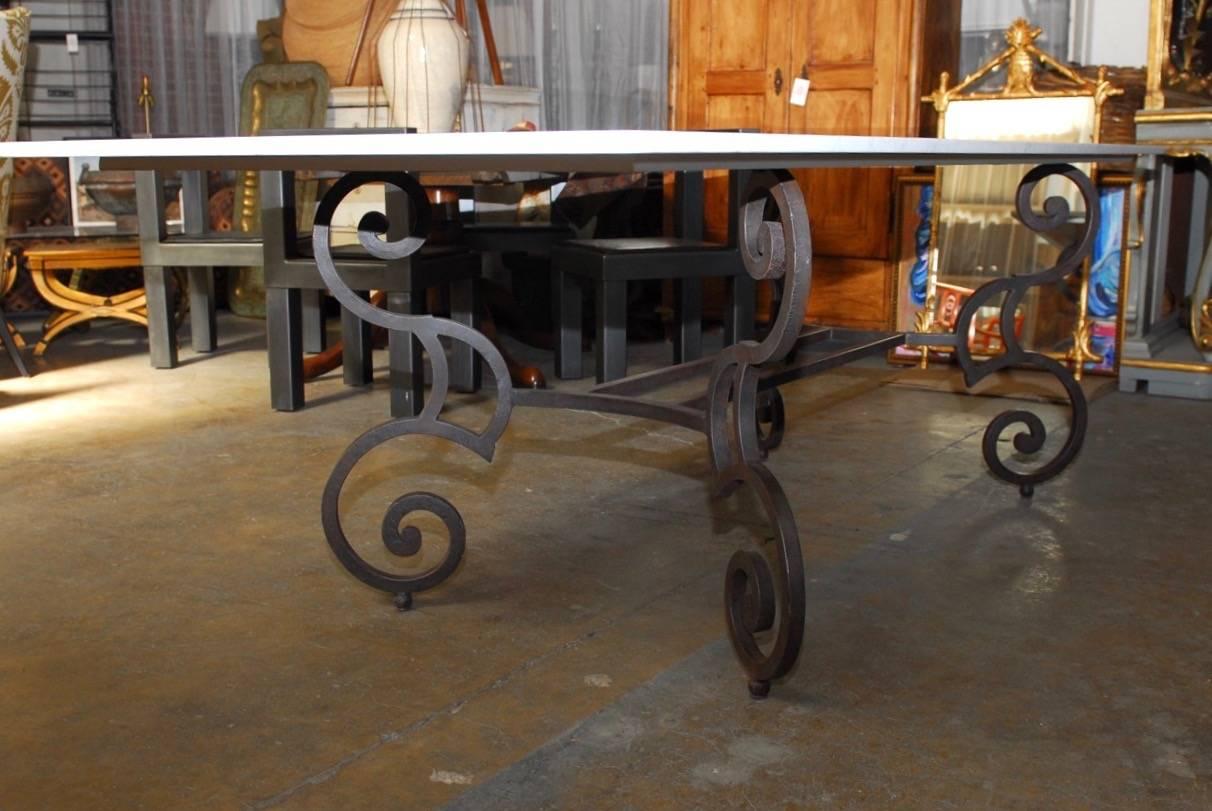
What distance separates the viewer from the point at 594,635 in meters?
1.73

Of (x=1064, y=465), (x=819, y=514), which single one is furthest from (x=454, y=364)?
(x=1064, y=465)

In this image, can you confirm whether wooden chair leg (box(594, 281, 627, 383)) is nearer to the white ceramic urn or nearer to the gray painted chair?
the gray painted chair

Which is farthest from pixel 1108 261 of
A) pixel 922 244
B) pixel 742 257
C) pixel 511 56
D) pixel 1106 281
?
pixel 511 56

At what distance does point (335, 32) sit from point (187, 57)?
1.22m

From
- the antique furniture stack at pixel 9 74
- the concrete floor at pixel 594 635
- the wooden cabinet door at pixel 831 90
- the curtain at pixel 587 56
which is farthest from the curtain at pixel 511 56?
the concrete floor at pixel 594 635

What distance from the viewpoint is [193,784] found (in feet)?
4.32

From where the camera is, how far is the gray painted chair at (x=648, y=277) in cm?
338

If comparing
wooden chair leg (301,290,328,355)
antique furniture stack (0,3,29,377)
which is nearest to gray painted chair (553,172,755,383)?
wooden chair leg (301,290,328,355)

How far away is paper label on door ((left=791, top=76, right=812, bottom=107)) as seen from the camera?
451cm

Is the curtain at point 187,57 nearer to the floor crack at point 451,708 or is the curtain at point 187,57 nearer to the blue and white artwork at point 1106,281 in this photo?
the blue and white artwork at point 1106,281

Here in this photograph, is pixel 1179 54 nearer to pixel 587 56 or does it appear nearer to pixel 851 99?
pixel 851 99

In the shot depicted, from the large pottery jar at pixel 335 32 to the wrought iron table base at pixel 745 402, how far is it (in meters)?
3.56

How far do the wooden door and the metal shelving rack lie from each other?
3.07m

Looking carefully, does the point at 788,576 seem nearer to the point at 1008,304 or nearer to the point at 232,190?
the point at 1008,304
